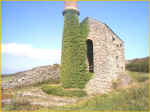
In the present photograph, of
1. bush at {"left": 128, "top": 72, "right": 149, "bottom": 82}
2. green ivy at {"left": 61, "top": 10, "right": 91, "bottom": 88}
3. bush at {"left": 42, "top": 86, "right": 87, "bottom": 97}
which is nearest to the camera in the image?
bush at {"left": 128, "top": 72, "right": 149, "bottom": 82}

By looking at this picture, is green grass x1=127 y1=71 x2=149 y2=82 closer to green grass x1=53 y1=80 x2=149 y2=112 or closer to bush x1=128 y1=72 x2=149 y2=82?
bush x1=128 y1=72 x2=149 y2=82

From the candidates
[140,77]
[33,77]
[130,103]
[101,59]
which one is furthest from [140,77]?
[33,77]

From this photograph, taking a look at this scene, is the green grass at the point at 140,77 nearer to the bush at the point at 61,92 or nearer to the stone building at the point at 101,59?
the stone building at the point at 101,59

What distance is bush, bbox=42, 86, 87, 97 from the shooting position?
1186 cm

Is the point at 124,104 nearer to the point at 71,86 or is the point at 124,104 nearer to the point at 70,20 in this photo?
the point at 71,86

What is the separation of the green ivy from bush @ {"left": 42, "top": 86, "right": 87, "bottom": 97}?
0.85 m

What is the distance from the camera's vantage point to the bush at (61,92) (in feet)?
38.9

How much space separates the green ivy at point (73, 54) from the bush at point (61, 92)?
849 mm

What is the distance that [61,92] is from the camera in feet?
39.8

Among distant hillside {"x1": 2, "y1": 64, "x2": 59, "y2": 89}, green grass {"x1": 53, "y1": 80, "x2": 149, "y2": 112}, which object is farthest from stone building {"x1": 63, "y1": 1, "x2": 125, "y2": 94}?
distant hillside {"x1": 2, "y1": 64, "x2": 59, "y2": 89}

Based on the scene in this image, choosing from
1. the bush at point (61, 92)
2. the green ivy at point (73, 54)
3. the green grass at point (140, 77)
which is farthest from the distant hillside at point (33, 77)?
the green grass at point (140, 77)

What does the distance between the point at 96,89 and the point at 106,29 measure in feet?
18.8

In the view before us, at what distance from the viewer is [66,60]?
1340 centimetres

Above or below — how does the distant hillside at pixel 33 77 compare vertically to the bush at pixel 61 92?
above
